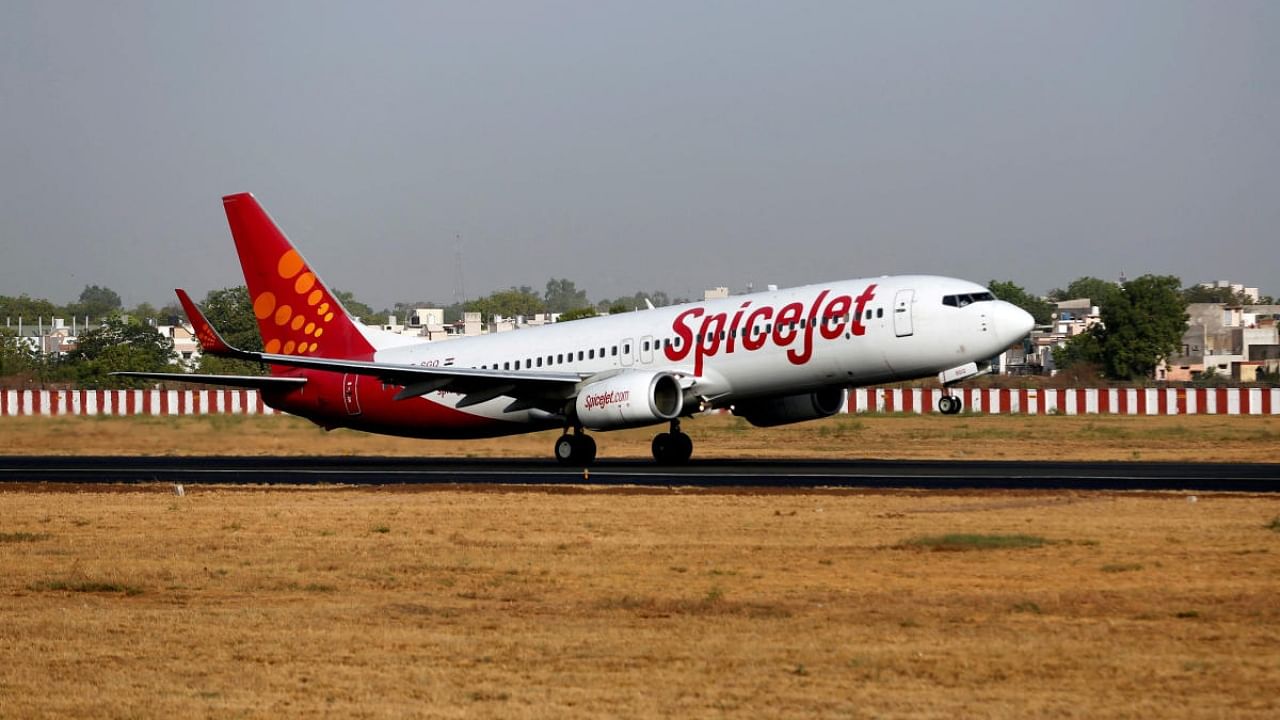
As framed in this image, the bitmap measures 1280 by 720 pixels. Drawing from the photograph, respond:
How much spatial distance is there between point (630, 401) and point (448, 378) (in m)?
4.95

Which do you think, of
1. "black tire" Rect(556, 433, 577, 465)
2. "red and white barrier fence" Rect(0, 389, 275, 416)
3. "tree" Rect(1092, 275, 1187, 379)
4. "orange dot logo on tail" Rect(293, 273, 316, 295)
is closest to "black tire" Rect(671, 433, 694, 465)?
"black tire" Rect(556, 433, 577, 465)

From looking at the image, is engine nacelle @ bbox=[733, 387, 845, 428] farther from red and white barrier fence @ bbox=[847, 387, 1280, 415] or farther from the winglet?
red and white barrier fence @ bbox=[847, 387, 1280, 415]

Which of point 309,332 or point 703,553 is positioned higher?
point 309,332

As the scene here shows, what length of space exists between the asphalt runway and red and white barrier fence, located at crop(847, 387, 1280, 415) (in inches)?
1085

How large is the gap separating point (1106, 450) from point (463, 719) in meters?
34.8

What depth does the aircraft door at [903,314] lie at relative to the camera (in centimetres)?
3459

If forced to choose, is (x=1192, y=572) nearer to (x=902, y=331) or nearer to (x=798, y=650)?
(x=798, y=650)

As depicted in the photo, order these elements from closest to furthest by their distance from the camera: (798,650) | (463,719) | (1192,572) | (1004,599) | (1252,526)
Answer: (463,719) → (798,650) → (1004,599) → (1192,572) → (1252,526)

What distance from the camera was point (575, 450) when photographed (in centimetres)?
3838

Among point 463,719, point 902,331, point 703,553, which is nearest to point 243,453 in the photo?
point 902,331

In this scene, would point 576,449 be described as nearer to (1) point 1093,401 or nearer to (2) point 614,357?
(2) point 614,357

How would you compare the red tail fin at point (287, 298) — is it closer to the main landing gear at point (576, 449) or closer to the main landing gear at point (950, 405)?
the main landing gear at point (576, 449)

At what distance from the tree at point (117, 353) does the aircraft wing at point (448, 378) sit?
58.4 metres

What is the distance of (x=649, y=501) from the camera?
26906mm
